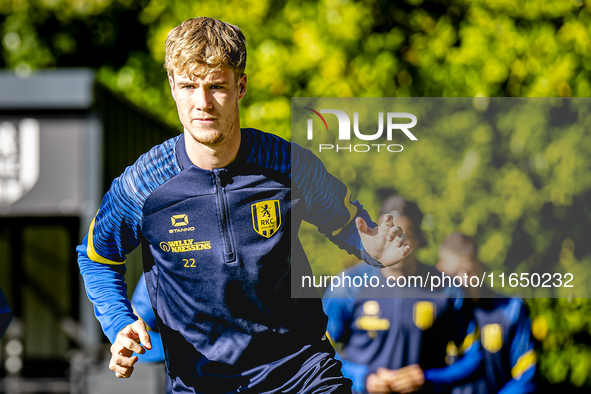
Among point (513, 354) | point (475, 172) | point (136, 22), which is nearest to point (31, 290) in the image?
point (136, 22)

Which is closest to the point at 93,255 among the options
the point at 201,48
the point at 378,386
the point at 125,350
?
the point at 125,350

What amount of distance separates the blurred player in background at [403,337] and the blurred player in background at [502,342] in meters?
0.10

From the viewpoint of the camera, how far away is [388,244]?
2307 millimetres

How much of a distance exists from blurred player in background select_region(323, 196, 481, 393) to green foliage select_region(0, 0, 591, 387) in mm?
716

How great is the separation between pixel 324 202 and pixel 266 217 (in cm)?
25

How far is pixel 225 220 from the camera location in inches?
93.7

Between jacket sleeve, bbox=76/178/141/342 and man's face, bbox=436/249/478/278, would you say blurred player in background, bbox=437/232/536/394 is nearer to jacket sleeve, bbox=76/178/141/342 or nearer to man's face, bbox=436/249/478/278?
man's face, bbox=436/249/478/278

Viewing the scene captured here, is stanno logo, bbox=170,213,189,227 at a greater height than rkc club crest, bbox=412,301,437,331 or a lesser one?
greater

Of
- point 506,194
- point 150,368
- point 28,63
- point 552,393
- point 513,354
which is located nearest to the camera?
point 513,354

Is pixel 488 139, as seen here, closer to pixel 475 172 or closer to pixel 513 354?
pixel 475 172

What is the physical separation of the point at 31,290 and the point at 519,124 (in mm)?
8675

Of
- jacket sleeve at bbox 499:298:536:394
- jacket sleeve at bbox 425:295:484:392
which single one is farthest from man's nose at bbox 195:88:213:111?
jacket sleeve at bbox 499:298:536:394

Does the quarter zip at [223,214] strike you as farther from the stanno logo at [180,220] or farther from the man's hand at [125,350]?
the man's hand at [125,350]

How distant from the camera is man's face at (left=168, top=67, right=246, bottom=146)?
222cm
